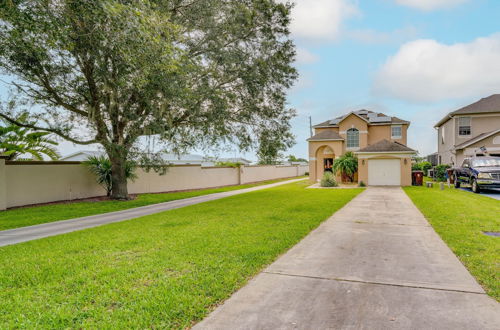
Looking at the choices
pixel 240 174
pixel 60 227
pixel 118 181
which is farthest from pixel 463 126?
pixel 60 227

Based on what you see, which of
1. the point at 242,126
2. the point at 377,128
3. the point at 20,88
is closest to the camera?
the point at 20,88

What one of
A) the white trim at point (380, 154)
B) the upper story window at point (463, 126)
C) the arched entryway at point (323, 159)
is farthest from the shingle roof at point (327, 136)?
the upper story window at point (463, 126)

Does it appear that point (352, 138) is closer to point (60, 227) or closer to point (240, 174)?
point (240, 174)

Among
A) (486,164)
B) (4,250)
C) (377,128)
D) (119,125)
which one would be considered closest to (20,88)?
(119,125)

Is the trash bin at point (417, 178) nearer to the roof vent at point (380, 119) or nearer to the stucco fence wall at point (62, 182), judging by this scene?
the roof vent at point (380, 119)

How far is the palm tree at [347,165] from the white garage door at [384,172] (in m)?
1.27

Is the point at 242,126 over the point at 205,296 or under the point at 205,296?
over

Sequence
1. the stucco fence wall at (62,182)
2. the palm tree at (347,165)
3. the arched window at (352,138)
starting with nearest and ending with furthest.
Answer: the stucco fence wall at (62,182) → the palm tree at (347,165) → the arched window at (352,138)

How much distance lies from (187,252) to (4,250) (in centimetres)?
394

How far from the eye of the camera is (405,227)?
7828mm

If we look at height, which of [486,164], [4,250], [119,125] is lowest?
[4,250]

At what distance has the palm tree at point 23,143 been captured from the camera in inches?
496

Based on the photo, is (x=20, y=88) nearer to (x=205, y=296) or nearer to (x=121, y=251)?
(x=121, y=251)

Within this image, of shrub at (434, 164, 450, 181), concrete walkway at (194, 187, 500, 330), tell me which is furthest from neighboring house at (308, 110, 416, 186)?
concrete walkway at (194, 187, 500, 330)
